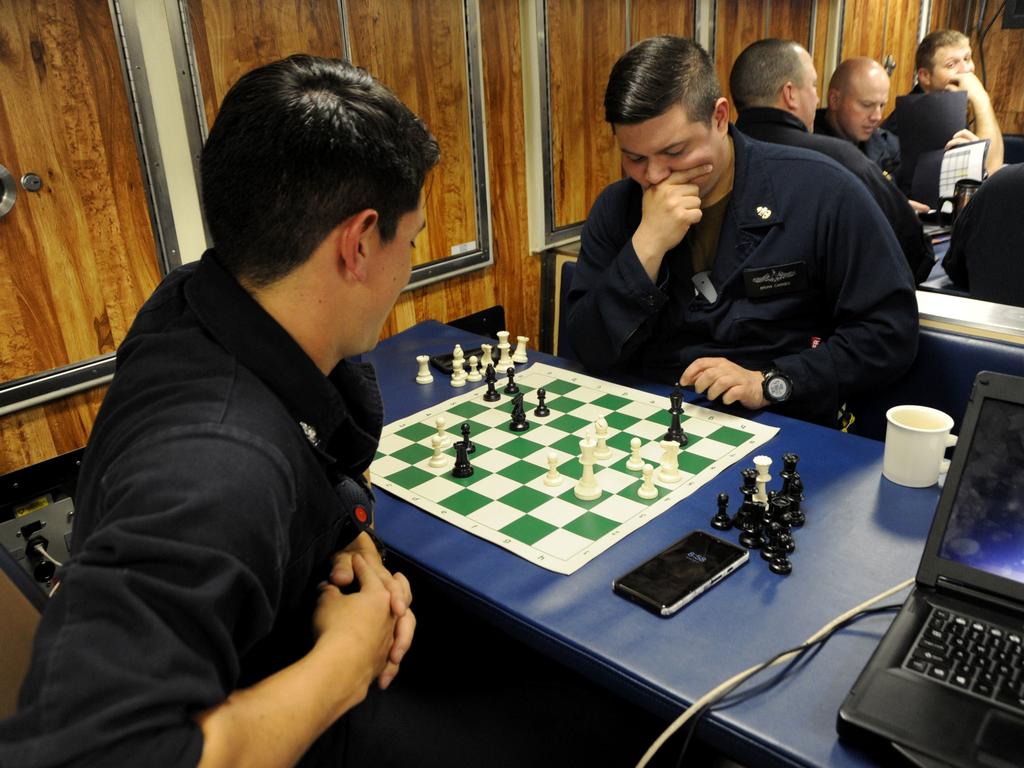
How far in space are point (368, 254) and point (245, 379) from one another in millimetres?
255

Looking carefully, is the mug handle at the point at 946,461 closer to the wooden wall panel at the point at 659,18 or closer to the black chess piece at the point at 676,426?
the black chess piece at the point at 676,426

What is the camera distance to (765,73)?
3.46 m

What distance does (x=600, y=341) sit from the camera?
2.19 m

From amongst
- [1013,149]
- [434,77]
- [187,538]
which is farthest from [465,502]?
[1013,149]

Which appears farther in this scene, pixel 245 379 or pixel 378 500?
pixel 378 500

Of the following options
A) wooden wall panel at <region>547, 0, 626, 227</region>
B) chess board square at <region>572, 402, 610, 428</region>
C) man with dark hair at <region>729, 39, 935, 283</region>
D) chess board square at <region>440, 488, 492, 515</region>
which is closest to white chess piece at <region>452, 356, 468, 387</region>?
chess board square at <region>572, 402, 610, 428</region>

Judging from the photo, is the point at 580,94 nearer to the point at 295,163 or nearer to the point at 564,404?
the point at 564,404

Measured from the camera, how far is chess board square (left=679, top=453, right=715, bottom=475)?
1700 millimetres

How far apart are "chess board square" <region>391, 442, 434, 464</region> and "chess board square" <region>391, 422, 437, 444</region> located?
0.04m

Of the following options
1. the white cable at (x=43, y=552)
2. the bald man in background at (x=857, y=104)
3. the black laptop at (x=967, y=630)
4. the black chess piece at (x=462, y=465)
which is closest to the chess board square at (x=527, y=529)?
the black chess piece at (x=462, y=465)

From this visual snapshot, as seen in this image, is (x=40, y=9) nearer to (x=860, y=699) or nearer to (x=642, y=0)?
(x=860, y=699)

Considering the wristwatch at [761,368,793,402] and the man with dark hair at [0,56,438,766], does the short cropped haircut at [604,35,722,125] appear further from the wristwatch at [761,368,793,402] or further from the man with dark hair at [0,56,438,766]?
the man with dark hair at [0,56,438,766]

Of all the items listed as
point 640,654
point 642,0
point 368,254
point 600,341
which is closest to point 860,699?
point 640,654

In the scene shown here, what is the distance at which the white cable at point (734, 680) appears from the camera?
3.46 ft
